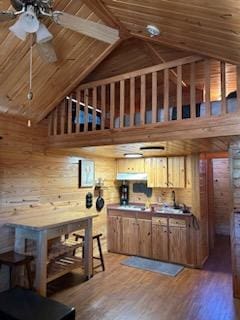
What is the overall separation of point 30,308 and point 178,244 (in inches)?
119

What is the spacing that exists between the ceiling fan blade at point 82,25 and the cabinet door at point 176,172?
312cm

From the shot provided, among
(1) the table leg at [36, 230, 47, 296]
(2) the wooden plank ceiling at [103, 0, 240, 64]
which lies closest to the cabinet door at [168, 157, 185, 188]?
(2) the wooden plank ceiling at [103, 0, 240, 64]

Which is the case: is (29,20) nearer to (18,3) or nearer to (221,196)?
(18,3)

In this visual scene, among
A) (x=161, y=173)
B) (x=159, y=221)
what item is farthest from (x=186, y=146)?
(x=159, y=221)

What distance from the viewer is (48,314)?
87.7 inches

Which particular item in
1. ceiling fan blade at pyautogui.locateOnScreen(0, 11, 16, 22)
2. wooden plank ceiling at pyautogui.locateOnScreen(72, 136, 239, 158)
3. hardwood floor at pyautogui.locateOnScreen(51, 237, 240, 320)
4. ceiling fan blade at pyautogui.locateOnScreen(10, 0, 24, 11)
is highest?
ceiling fan blade at pyautogui.locateOnScreen(10, 0, 24, 11)

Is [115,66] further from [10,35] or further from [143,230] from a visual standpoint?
A: [143,230]

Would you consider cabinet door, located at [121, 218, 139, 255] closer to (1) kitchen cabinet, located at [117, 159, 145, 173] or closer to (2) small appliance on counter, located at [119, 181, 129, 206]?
(2) small appliance on counter, located at [119, 181, 129, 206]

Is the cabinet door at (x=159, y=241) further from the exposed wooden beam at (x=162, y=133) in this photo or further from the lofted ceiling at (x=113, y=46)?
the lofted ceiling at (x=113, y=46)

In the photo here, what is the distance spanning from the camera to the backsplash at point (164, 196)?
5.16 m

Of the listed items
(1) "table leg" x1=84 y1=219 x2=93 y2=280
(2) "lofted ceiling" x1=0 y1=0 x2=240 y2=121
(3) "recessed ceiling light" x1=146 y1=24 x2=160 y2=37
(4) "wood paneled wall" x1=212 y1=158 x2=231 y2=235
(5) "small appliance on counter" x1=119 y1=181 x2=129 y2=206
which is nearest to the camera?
(2) "lofted ceiling" x1=0 y1=0 x2=240 y2=121

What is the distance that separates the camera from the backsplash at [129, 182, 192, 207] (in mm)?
5164

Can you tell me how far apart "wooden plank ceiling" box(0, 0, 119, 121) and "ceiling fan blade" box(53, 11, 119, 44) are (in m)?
0.83

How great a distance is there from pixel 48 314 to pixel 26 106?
9.23 feet
